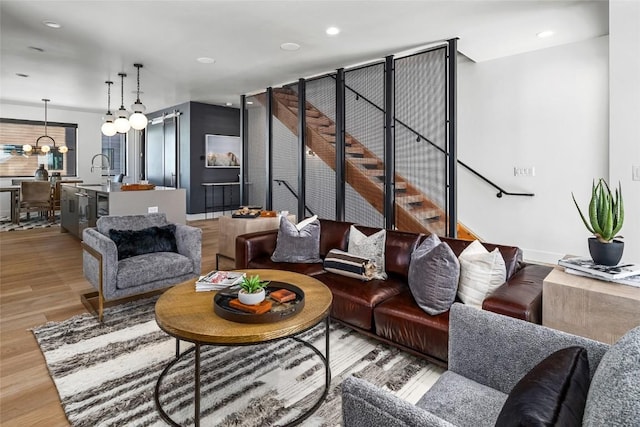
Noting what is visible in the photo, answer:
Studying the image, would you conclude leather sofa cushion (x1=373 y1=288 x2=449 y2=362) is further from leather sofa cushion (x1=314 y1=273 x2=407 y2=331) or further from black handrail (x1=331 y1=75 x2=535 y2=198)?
black handrail (x1=331 y1=75 x2=535 y2=198)

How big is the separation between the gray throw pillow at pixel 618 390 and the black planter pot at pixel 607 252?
1244 mm

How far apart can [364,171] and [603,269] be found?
11.2ft

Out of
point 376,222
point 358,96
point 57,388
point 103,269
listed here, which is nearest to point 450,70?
point 358,96

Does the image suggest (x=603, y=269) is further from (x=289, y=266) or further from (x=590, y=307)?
(x=289, y=266)

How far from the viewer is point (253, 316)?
1.77 metres

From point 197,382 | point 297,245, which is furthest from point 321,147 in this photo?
point 197,382

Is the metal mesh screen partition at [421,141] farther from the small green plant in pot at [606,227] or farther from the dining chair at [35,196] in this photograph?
the dining chair at [35,196]

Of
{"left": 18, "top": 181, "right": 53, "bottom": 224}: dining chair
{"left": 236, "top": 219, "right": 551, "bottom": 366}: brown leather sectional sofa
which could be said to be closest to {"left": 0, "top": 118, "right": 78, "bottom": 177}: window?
{"left": 18, "top": 181, "right": 53, "bottom": 224}: dining chair

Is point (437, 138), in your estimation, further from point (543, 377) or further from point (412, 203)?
point (543, 377)

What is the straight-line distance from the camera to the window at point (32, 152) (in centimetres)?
873

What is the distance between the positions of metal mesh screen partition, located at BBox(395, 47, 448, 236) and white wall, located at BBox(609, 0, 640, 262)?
1.59m

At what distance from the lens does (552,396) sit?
90 cm

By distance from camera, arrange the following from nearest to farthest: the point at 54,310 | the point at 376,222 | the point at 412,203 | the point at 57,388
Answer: the point at 57,388, the point at 54,310, the point at 412,203, the point at 376,222

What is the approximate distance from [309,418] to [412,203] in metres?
3.29
